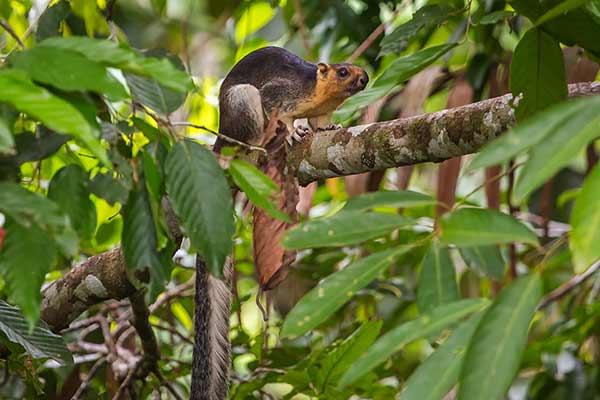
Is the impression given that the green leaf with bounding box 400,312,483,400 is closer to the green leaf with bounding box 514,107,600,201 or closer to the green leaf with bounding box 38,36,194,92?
the green leaf with bounding box 514,107,600,201

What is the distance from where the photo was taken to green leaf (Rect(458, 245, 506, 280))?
1.11 m

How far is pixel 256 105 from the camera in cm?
266

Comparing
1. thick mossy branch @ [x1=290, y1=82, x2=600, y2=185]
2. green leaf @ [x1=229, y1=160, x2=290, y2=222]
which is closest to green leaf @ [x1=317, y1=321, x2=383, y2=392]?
thick mossy branch @ [x1=290, y1=82, x2=600, y2=185]

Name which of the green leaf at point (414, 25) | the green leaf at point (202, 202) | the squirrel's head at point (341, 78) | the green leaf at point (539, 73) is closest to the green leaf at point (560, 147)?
the green leaf at point (202, 202)

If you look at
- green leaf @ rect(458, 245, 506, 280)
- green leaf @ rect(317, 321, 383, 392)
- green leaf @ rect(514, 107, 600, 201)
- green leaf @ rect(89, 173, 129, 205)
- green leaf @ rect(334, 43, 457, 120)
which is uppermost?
green leaf @ rect(514, 107, 600, 201)

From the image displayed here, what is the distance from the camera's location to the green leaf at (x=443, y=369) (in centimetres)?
93

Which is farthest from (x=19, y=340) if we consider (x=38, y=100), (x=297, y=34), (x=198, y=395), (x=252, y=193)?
(x=297, y=34)

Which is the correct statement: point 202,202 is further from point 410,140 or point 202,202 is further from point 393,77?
point 410,140

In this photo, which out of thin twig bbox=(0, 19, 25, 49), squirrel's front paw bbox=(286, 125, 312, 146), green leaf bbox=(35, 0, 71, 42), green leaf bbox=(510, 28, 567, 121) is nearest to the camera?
thin twig bbox=(0, 19, 25, 49)

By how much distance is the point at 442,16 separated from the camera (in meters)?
1.77

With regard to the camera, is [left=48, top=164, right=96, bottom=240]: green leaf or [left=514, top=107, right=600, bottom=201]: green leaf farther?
[left=48, top=164, right=96, bottom=240]: green leaf

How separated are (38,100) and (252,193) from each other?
339mm

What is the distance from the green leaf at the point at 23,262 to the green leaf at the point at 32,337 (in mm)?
681

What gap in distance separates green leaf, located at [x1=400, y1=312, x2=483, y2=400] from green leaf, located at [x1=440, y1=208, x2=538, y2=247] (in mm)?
86
